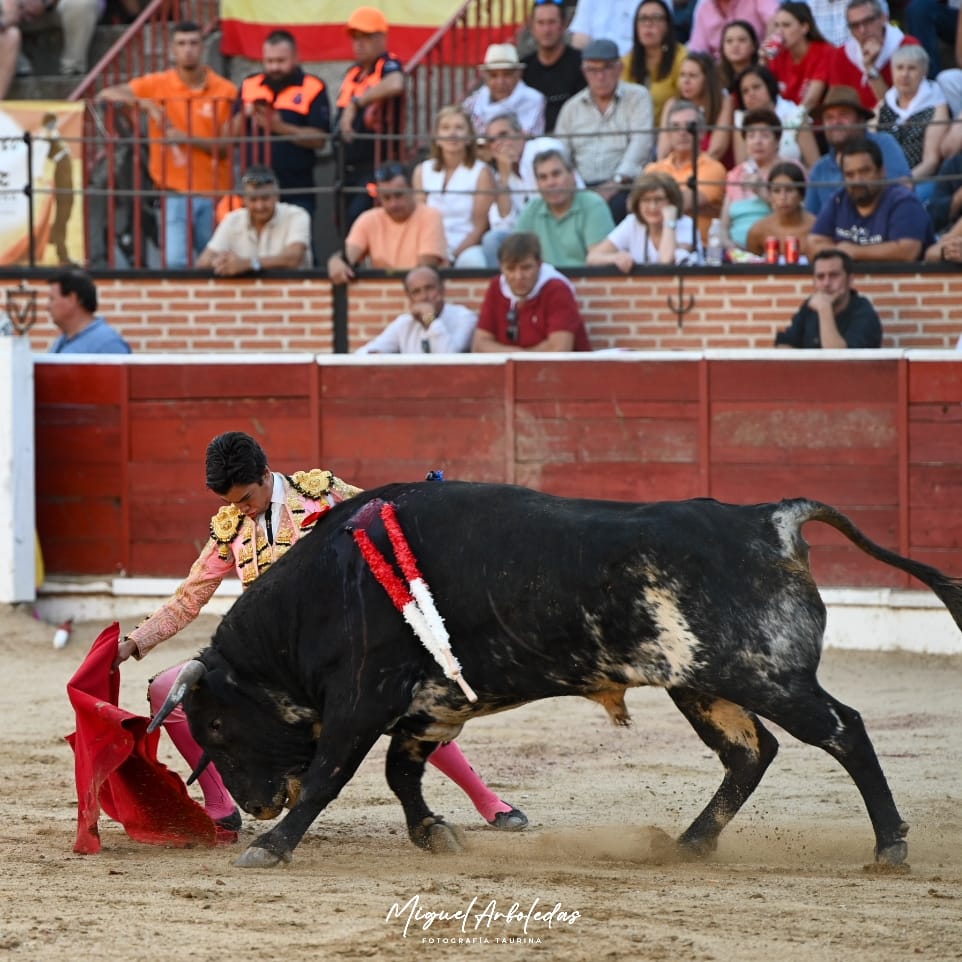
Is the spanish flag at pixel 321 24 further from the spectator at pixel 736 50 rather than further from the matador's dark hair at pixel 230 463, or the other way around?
the matador's dark hair at pixel 230 463

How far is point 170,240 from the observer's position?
9.60 m

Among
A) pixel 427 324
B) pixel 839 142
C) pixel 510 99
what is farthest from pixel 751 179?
pixel 427 324

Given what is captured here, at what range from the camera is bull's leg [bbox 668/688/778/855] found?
425cm

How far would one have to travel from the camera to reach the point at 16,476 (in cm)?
830

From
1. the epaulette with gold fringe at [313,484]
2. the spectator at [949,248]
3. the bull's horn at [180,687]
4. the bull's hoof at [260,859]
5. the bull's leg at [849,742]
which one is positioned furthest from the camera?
the spectator at [949,248]

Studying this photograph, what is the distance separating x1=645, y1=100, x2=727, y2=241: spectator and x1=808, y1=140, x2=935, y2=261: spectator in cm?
57

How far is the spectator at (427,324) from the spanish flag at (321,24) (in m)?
3.10

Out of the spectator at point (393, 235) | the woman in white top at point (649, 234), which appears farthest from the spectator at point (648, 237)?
the spectator at point (393, 235)

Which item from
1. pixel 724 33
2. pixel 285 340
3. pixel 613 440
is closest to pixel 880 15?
pixel 724 33

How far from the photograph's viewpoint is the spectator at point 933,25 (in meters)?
9.03

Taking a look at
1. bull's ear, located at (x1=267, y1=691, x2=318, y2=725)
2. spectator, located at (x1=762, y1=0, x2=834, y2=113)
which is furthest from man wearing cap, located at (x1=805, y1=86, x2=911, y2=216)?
bull's ear, located at (x1=267, y1=691, x2=318, y2=725)

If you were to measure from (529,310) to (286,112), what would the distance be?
2.22m

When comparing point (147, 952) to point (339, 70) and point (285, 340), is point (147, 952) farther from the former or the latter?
point (339, 70)

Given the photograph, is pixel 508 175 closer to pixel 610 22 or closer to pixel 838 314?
pixel 610 22
